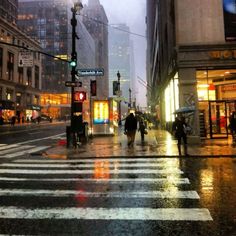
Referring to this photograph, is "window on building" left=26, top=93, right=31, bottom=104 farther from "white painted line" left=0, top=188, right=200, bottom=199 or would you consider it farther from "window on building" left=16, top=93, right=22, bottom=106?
"white painted line" left=0, top=188, right=200, bottom=199

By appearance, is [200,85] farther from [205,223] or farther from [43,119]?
[43,119]

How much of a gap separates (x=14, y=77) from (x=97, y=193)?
75.2 m

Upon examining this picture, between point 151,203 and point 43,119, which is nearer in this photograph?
point 151,203

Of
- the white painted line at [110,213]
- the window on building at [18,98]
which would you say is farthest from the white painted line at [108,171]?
the window on building at [18,98]

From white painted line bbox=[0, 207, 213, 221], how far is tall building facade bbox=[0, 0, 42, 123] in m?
60.0

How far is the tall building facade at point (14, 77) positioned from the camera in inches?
2795

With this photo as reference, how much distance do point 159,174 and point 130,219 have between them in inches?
185

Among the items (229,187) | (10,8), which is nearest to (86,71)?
(229,187)

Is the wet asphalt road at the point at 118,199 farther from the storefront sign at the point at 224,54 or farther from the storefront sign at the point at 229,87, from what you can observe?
the storefront sign at the point at 229,87

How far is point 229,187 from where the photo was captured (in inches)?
325

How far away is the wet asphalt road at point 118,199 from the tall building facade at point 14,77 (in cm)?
5610

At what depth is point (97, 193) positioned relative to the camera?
7.85 metres

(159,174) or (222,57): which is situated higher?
(222,57)

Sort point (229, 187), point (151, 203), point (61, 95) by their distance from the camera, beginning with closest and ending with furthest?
point (151, 203) → point (229, 187) → point (61, 95)
